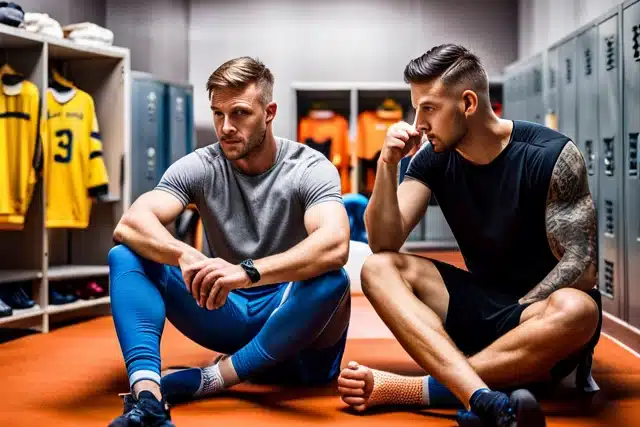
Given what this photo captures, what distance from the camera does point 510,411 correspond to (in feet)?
5.75

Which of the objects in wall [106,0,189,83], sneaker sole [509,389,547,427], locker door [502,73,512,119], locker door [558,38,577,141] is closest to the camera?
sneaker sole [509,389,547,427]

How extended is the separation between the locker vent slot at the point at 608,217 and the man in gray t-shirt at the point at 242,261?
1890 millimetres

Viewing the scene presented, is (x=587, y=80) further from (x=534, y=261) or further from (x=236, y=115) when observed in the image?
(x=236, y=115)

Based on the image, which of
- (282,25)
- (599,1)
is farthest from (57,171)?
(282,25)

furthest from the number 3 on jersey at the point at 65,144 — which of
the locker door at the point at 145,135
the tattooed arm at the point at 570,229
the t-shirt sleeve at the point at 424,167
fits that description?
the tattooed arm at the point at 570,229

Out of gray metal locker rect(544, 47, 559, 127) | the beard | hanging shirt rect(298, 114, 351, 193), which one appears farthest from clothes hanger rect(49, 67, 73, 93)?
hanging shirt rect(298, 114, 351, 193)

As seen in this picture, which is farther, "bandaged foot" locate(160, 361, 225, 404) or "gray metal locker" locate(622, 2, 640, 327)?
"gray metal locker" locate(622, 2, 640, 327)

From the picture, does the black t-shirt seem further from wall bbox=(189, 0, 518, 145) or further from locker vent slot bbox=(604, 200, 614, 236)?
wall bbox=(189, 0, 518, 145)

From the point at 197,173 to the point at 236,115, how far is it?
0.22m

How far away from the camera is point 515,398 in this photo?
1763 millimetres

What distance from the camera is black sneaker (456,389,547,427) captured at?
1.73 meters

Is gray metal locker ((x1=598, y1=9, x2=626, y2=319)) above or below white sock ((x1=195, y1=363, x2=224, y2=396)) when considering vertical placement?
above

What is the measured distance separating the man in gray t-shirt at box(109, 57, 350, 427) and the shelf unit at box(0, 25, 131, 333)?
5.08 feet

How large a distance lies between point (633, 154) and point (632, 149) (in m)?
0.02
